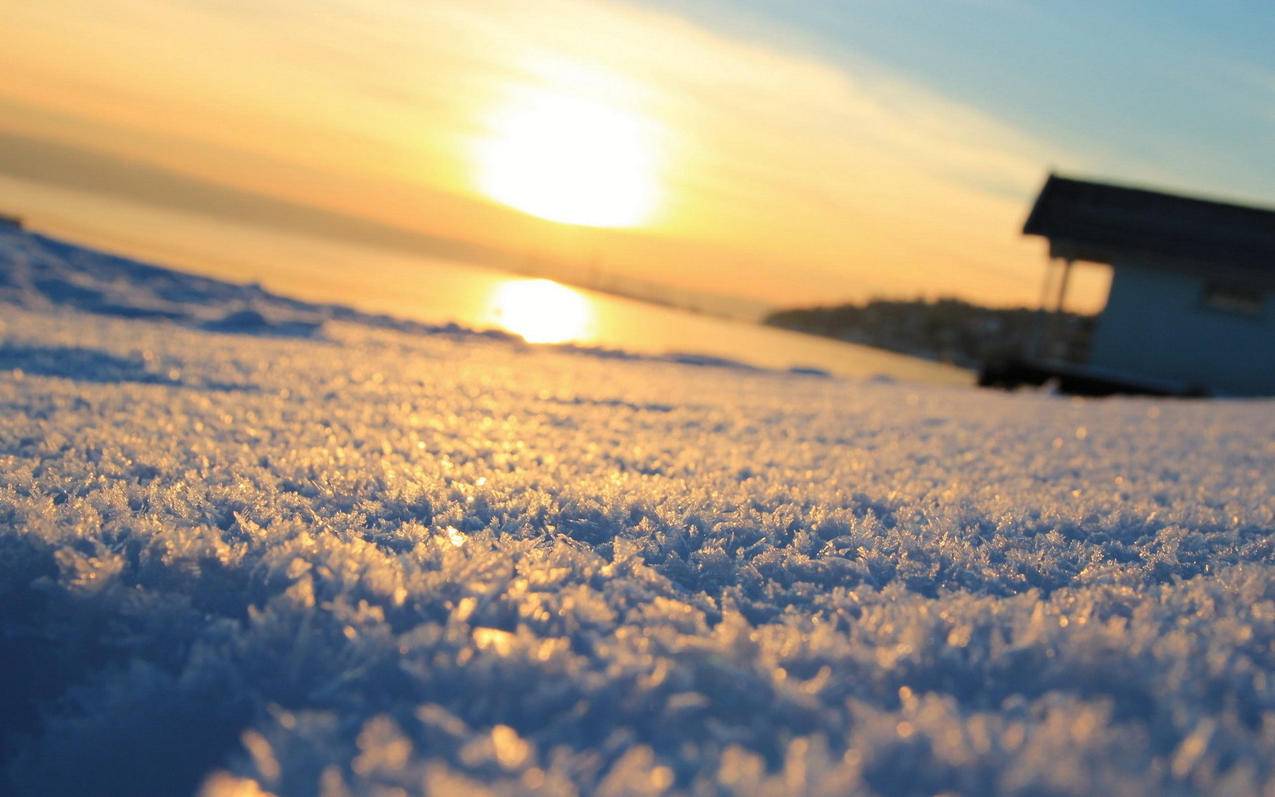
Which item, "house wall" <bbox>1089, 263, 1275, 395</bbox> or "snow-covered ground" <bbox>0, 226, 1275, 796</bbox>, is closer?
"snow-covered ground" <bbox>0, 226, 1275, 796</bbox>

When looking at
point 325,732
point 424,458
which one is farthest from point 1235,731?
point 424,458

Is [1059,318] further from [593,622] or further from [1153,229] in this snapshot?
[593,622]

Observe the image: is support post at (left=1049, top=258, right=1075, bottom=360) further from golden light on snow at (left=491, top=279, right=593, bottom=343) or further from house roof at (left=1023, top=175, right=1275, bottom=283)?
golden light on snow at (left=491, top=279, right=593, bottom=343)

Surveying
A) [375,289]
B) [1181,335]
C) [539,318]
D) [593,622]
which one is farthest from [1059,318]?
[593,622]

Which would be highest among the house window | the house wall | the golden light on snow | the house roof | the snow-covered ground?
the house roof

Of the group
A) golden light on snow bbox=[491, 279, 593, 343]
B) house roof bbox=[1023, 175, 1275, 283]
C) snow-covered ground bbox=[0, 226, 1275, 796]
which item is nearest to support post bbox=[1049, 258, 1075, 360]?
house roof bbox=[1023, 175, 1275, 283]
